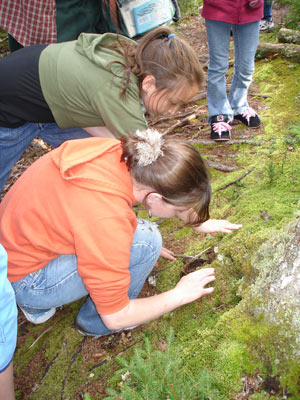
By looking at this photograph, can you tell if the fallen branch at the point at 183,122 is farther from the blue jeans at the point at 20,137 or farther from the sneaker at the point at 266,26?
the sneaker at the point at 266,26

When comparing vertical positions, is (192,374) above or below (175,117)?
above

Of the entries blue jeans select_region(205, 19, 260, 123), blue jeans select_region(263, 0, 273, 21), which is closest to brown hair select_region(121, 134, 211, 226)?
blue jeans select_region(205, 19, 260, 123)

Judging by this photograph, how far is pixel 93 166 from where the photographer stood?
6.04 feet

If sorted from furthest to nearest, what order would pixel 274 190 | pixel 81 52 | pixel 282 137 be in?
1. pixel 282 137
2. pixel 274 190
3. pixel 81 52

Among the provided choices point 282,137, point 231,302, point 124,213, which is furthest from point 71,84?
point 282,137

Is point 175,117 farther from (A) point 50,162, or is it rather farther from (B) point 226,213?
(A) point 50,162

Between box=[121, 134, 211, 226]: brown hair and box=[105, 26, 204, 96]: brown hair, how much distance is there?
732 mm

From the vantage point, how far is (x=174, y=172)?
176 cm

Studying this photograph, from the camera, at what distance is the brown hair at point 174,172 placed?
1771mm

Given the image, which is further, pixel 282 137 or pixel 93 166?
pixel 282 137

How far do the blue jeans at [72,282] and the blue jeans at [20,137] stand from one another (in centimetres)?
124

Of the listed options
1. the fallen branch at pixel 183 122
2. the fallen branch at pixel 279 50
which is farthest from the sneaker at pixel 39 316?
the fallen branch at pixel 279 50

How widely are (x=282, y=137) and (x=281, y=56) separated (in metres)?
2.58

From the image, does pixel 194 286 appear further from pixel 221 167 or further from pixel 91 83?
pixel 221 167
